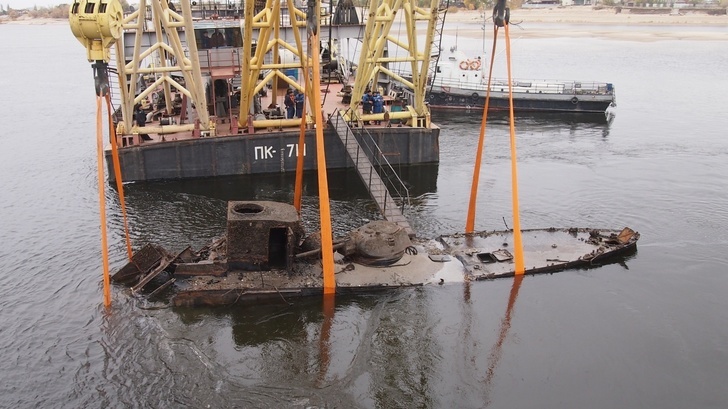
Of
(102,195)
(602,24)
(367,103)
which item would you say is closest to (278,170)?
(367,103)

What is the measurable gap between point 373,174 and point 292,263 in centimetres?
760

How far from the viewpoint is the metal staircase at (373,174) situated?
2100 centimetres

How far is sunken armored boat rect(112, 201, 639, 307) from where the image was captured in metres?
16.9

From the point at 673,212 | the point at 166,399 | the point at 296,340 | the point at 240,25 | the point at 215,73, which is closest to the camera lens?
the point at 166,399

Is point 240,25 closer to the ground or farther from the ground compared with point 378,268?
→ farther from the ground

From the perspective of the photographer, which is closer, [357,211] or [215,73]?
[357,211]

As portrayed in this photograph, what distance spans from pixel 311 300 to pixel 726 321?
11555 millimetres

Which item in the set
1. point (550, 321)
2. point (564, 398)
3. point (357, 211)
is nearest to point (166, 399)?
point (564, 398)

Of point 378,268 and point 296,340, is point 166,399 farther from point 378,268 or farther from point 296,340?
point 378,268

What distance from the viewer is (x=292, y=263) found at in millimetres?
17688

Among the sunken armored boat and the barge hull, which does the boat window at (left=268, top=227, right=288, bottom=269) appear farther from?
the barge hull

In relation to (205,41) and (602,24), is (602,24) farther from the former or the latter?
(205,41)

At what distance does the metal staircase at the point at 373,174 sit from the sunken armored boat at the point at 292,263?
5.89 ft

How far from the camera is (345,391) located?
45.5ft
